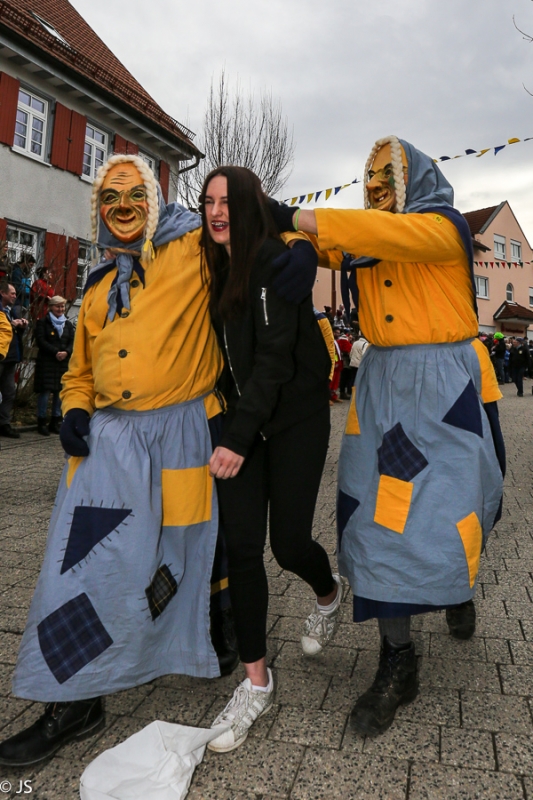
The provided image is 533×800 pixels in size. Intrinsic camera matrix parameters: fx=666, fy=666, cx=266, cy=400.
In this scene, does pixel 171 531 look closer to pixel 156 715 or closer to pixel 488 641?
pixel 156 715

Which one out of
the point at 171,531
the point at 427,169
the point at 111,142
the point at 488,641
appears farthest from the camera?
the point at 111,142

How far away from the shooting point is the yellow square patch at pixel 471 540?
2.25 meters

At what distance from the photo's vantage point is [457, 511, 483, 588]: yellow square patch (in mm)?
2246

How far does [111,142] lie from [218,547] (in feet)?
52.5

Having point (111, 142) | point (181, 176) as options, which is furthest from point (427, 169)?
point (181, 176)

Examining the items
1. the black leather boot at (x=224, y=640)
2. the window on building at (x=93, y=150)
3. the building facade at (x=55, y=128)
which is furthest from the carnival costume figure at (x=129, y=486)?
the window on building at (x=93, y=150)

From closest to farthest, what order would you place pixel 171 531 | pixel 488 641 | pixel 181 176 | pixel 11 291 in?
pixel 171 531 < pixel 488 641 < pixel 11 291 < pixel 181 176

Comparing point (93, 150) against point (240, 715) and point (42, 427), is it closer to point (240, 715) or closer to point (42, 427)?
point (42, 427)

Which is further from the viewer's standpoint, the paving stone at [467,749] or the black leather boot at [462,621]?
the black leather boot at [462,621]

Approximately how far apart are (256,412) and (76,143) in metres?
14.9

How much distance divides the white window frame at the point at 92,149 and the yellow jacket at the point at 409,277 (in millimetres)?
14610

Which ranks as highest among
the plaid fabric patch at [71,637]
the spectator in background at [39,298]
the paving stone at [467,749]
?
the spectator in background at [39,298]

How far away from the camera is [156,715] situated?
228 cm

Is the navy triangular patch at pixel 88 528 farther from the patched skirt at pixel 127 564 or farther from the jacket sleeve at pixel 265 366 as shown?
the jacket sleeve at pixel 265 366
